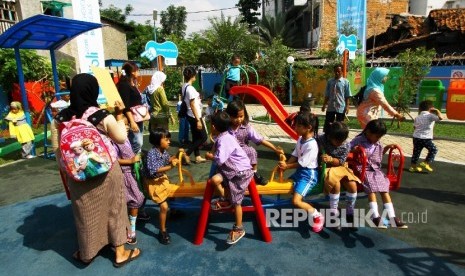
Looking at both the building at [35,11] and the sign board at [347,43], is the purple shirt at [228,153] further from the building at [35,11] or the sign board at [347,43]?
the building at [35,11]

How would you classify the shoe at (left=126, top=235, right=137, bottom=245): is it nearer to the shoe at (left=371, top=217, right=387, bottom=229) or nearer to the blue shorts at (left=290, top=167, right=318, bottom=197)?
the blue shorts at (left=290, top=167, right=318, bottom=197)

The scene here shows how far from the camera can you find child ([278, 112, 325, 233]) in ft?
11.2

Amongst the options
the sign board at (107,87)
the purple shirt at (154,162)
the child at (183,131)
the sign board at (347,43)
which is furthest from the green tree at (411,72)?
the purple shirt at (154,162)

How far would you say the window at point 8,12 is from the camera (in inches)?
579

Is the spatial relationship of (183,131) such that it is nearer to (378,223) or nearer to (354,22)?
(378,223)

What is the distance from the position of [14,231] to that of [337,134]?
3.81 meters

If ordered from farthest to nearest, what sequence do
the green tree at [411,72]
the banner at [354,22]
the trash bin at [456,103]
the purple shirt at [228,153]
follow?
the banner at [354,22] < the trash bin at [456,103] < the green tree at [411,72] < the purple shirt at [228,153]

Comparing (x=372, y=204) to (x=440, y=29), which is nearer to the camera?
(x=372, y=204)

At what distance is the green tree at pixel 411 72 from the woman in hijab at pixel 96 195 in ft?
30.2

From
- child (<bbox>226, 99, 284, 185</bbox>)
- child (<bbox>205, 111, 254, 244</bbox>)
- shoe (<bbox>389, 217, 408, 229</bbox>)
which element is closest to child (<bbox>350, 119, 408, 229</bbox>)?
shoe (<bbox>389, 217, 408, 229</bbox>)

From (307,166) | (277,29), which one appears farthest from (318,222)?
(277,29)

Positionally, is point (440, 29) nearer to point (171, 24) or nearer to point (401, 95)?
point (401, 95)

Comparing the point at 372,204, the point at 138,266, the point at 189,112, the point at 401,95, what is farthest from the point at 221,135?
the point at 401,95

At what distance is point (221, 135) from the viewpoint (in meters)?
3.27
